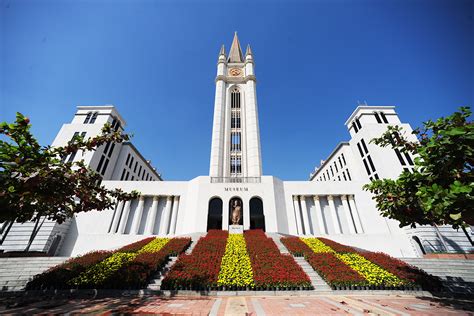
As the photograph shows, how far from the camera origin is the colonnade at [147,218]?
814 inches

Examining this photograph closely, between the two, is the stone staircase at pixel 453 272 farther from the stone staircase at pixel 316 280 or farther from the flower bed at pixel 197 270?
the flower bed at pixel 197 270

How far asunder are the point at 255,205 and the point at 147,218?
12516 millimetres

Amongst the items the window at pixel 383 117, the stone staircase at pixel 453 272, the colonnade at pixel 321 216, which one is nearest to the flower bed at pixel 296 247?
the colonnade at pixel 321 216

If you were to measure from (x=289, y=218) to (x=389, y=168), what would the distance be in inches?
579

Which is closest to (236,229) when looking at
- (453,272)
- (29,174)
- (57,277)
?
(57,277)

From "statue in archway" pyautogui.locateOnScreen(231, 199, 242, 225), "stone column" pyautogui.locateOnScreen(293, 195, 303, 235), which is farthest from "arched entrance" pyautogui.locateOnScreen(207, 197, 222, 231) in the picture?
"stone column" pyautogui.locateOnScreen(293, 195, 303, 235)

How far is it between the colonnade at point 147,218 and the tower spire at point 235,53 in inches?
1255

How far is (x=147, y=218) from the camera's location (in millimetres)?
21625

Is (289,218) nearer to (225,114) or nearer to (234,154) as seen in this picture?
(234,154)

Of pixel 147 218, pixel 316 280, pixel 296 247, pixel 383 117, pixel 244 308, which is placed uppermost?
pixel 383 117

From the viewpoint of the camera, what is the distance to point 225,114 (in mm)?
31734

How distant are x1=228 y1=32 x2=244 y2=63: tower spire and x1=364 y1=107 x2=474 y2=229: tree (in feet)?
129

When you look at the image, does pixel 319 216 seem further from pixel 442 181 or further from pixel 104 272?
pixel 104 272

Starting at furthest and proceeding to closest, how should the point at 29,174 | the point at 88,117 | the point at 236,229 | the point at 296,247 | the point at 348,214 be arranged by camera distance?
1. the point at 88,117
2. the point at 348,214
3. the point at 236,229
4. the point at 296,247
5. the point at 29,174
